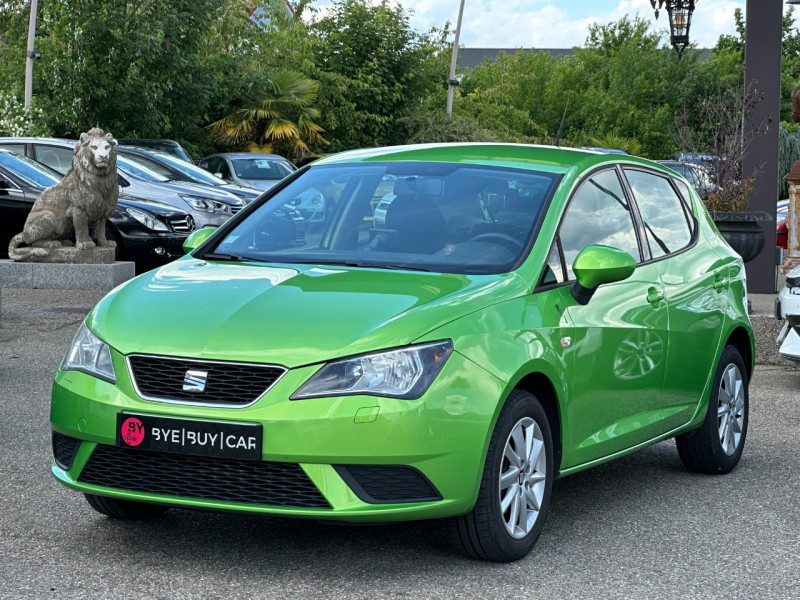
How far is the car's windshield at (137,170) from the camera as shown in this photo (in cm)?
1778

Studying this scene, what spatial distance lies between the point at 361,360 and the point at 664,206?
2657 mm

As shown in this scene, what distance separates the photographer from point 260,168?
2497 cm

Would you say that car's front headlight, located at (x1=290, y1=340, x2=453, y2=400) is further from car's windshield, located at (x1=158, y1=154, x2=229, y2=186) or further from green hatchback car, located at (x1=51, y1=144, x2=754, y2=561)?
car's windshield, located at (x1=158, y1=154, x2=229, y2=186)

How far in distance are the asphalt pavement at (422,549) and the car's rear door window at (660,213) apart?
1143mm

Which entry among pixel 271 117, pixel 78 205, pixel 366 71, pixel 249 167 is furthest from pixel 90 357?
pixel 366 71

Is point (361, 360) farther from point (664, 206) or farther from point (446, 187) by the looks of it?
point (664, 206)

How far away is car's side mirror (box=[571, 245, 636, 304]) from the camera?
5.28 metres

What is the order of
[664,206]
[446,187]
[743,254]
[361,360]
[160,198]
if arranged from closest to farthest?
[361,360] < [446,187] < [664,206] < [743,254] < [160,198]

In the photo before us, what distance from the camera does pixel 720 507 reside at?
6.00m

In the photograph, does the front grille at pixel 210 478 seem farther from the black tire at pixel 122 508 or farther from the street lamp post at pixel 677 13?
the street lamp post at pixel 677 13

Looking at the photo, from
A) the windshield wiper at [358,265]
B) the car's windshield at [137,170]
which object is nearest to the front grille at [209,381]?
the windshield wiper at [358,265]

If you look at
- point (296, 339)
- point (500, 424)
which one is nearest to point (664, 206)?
point (500, 424)

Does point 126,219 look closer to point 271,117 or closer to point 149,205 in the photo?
point 149,205

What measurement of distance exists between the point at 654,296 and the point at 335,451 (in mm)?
2148
